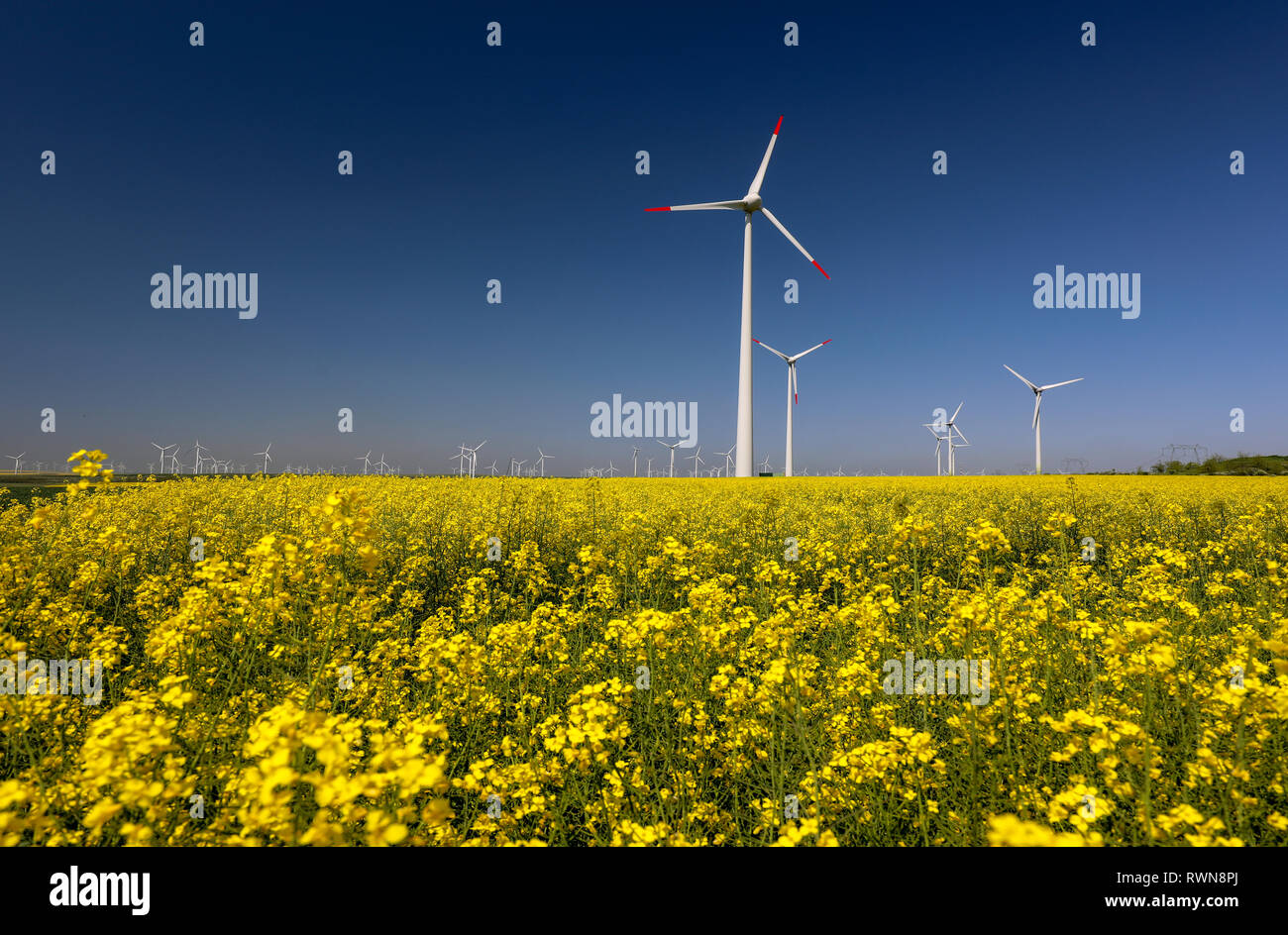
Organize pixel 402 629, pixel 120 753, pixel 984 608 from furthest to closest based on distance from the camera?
pixel 402 629, pixel 984 608, pixel 120 753

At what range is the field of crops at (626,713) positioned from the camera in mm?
2186

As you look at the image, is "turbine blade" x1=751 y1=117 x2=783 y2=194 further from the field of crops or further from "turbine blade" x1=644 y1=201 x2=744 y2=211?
the field of crops

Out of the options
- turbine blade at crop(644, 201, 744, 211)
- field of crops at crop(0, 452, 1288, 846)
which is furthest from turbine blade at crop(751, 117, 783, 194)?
field of crops at crop(0, 452, 1288, 846)

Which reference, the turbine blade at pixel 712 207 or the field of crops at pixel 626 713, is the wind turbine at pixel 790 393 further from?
the field of crops at pixel 626 713

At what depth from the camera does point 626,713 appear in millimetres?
4227

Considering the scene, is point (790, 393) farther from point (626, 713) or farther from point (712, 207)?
point (626, 713)

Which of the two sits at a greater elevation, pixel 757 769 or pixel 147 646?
pixel 147 646

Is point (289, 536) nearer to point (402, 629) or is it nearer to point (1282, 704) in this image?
point (402, 629)

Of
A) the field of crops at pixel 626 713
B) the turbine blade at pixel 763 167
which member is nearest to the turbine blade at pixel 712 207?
the turbine blade at pixel 763 167

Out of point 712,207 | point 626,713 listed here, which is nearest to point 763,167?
point 712,207

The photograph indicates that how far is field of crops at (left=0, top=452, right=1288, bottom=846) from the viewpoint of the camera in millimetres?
2186

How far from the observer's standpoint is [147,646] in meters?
4.07
